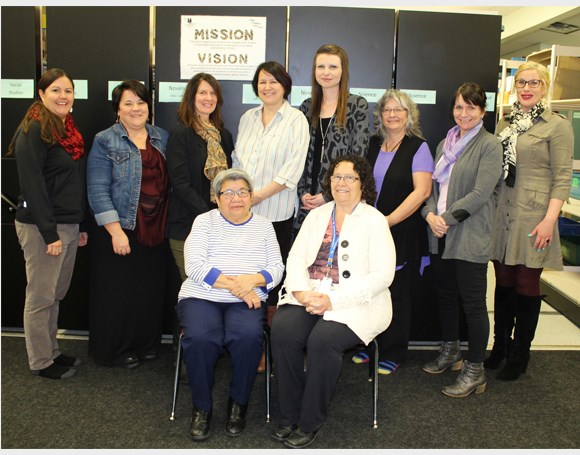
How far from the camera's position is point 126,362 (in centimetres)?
313

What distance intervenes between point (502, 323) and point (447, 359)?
39 cm

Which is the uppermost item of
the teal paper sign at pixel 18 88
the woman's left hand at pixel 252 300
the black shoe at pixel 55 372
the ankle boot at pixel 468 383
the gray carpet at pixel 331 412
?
the teal paper sign at pixel 18 88

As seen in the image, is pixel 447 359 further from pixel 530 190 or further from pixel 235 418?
pixel 235 418

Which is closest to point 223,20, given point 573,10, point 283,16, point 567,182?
point 283,16

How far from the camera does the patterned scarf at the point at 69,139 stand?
279 cm

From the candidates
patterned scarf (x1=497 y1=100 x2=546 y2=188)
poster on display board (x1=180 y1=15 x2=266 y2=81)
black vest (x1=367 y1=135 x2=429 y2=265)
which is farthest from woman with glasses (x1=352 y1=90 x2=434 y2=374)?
poster on display board (x1=180 y1=15 x2=266 y2=81)

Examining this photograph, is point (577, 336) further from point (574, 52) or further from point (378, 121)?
point (574, 52)

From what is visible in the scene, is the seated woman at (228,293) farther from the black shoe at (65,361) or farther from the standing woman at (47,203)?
the black shoe at (65,361)

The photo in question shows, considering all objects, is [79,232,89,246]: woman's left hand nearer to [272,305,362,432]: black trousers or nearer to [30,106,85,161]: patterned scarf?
[30,106,85,161]: patterned scarf

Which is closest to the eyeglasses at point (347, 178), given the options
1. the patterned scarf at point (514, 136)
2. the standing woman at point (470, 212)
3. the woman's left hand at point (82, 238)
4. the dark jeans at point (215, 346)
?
the standing woman at point (470, 212)

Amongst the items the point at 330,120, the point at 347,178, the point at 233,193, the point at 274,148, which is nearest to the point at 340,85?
the point at 330,120

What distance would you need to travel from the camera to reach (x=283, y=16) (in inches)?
132

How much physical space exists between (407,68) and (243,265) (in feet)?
5.85

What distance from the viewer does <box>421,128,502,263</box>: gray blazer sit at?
2768 mm
